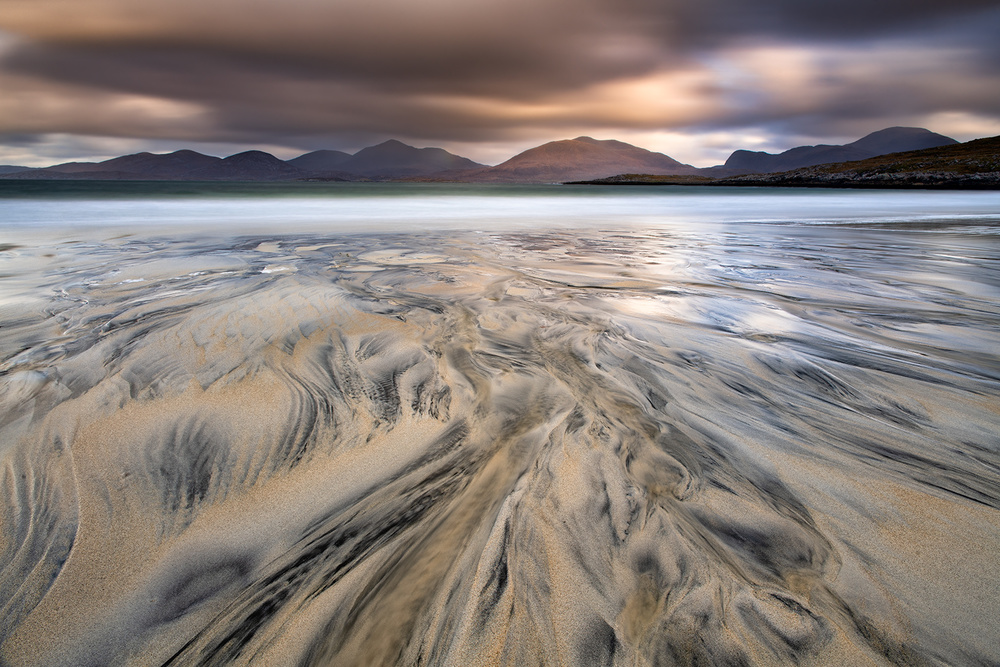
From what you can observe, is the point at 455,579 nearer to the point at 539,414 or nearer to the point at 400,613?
the point at 400,613

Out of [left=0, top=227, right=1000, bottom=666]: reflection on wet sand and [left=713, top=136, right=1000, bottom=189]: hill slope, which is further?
[left=713, top=136, right=1000, bottom=189]: hill slope

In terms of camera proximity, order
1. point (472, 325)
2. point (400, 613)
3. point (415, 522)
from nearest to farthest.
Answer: point (400, 613), point (415, 522), point (472, 325)

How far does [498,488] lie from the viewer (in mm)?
1355

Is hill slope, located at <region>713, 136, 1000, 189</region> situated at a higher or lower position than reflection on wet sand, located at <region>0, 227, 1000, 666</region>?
lower

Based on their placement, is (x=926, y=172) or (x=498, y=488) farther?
(x=926, y=172)

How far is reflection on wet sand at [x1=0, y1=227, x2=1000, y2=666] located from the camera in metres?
0.93

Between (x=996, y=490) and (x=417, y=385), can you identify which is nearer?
(x=996, y=490)

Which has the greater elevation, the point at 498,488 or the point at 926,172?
the point at 498,488

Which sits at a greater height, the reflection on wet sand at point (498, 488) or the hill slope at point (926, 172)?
the reflection on wet sand at point (498, 488)

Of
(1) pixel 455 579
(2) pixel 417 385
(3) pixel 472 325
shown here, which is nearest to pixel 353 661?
(1) pixel 455 579

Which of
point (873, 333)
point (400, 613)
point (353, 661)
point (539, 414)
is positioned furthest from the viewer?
point (873, 333)

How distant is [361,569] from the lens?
42.6 inches

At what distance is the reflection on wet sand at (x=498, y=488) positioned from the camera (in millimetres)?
928

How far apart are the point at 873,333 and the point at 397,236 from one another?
20.7 feet
